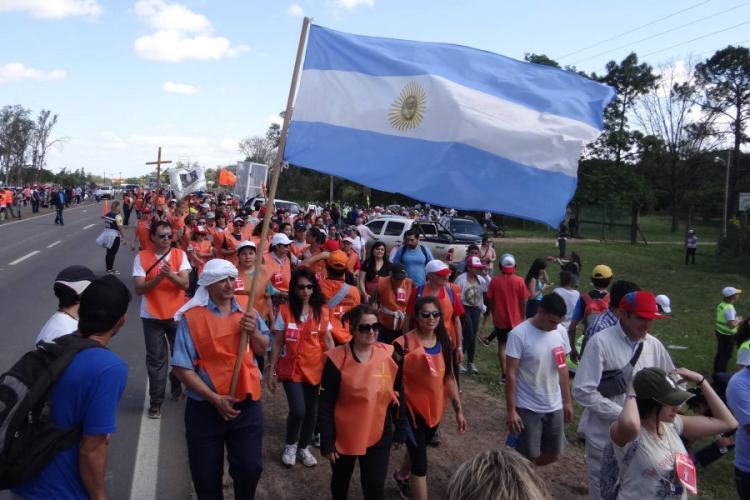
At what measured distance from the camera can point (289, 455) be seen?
5219mm

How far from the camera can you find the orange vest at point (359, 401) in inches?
154

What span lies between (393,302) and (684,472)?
12.5 feet

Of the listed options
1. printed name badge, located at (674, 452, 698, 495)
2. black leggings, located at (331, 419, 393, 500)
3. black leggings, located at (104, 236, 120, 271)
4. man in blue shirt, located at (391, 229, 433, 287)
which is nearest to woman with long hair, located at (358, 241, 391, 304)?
man in blue shirt, located at (391, 229, 433, 287)

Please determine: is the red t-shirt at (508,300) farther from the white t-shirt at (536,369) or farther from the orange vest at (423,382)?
the orange vest at (423,382)

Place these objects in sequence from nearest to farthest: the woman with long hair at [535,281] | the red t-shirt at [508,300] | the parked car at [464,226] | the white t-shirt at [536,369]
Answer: the white t-shirt at [536,369] < the red t-shirt at [508,300] < the woman with long hair at [535,281] < the parked car at [464,226]

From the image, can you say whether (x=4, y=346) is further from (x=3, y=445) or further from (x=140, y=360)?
(x=3, y=445)

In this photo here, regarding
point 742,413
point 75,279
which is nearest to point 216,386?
point 75,279

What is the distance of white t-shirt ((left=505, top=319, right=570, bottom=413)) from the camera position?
15.1ft

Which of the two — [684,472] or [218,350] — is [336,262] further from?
[684,472]

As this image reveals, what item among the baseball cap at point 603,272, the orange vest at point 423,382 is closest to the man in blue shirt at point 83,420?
the orange vest at point 423,382

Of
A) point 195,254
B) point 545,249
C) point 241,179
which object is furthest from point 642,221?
point 195,254

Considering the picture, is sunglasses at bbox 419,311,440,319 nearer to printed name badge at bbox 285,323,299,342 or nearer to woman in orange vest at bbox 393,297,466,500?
woman in orange vest at bbox 393,297,466,500

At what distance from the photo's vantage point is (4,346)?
8156mm

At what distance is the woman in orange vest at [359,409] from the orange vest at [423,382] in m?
0.45
